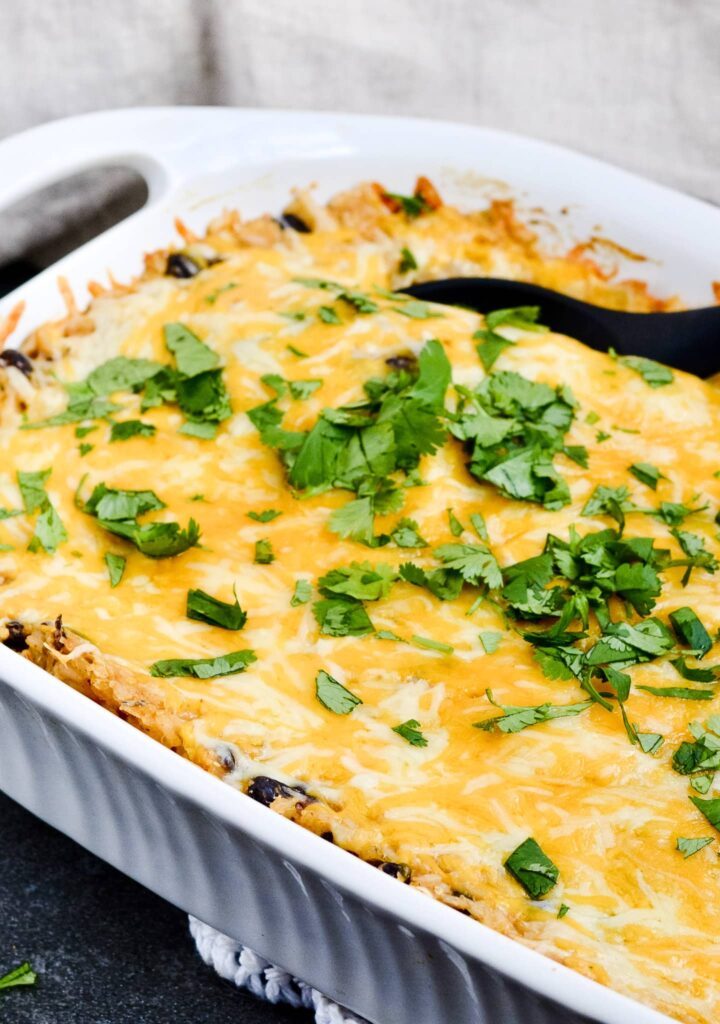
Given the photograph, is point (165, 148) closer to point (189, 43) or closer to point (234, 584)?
point (189, 43)

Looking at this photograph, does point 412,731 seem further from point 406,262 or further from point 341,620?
point 406,262

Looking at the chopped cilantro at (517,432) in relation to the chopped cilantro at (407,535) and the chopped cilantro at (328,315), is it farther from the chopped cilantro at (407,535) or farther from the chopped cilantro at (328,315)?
the chopped cilantro at (328,315)

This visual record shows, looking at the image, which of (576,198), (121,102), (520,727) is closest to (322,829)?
(520,727)

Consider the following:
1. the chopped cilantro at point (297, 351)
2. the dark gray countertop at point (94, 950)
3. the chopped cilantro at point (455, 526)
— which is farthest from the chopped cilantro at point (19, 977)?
the chopped cilantro at point (297, 351)

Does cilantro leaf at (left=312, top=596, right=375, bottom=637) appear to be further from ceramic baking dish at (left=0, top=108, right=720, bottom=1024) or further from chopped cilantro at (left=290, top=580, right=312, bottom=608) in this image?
ceramic baking dish at (left=0, top=108, right=720, bottom=1024)

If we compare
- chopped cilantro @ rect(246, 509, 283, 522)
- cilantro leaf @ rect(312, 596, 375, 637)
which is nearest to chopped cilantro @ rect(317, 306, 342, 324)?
chopped cilantro @ rect(246, 509, 283, 522)

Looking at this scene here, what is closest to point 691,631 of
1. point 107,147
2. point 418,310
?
point 418,310
